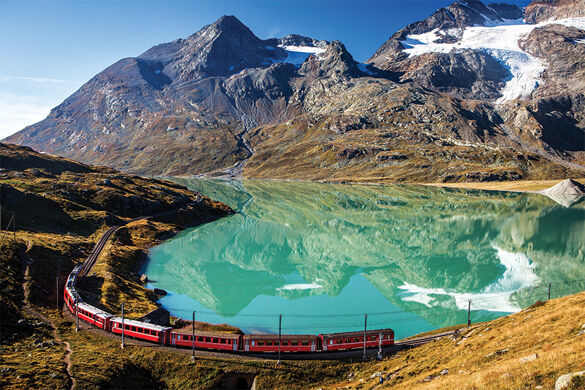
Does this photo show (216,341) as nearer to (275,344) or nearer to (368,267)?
(275,344)

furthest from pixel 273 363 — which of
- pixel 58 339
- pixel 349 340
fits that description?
pixel 58 339

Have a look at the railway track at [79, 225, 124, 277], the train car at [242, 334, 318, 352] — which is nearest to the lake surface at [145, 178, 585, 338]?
the railway track at [79, 225, 124, 277]

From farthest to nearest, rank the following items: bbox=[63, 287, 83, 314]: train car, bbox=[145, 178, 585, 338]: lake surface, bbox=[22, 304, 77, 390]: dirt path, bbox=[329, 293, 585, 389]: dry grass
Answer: bbox=[145, 178, 585, 338]: lake surface < bbox=[63, 287, 83, 314]: train car < bbox=[22, 304, 77, 390]: dirt path < bbox=[329, 293, 585, 389]: dry grass

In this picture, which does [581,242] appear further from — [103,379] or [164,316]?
[103,379]

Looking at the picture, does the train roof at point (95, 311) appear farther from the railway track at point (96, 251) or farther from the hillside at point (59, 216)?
the railway track at point (96, 251)

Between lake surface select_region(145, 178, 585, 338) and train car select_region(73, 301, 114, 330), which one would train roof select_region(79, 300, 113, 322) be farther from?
lake surface select_region(145, 178, 585, 338)

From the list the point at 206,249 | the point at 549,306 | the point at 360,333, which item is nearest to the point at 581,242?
the point at 549,306
